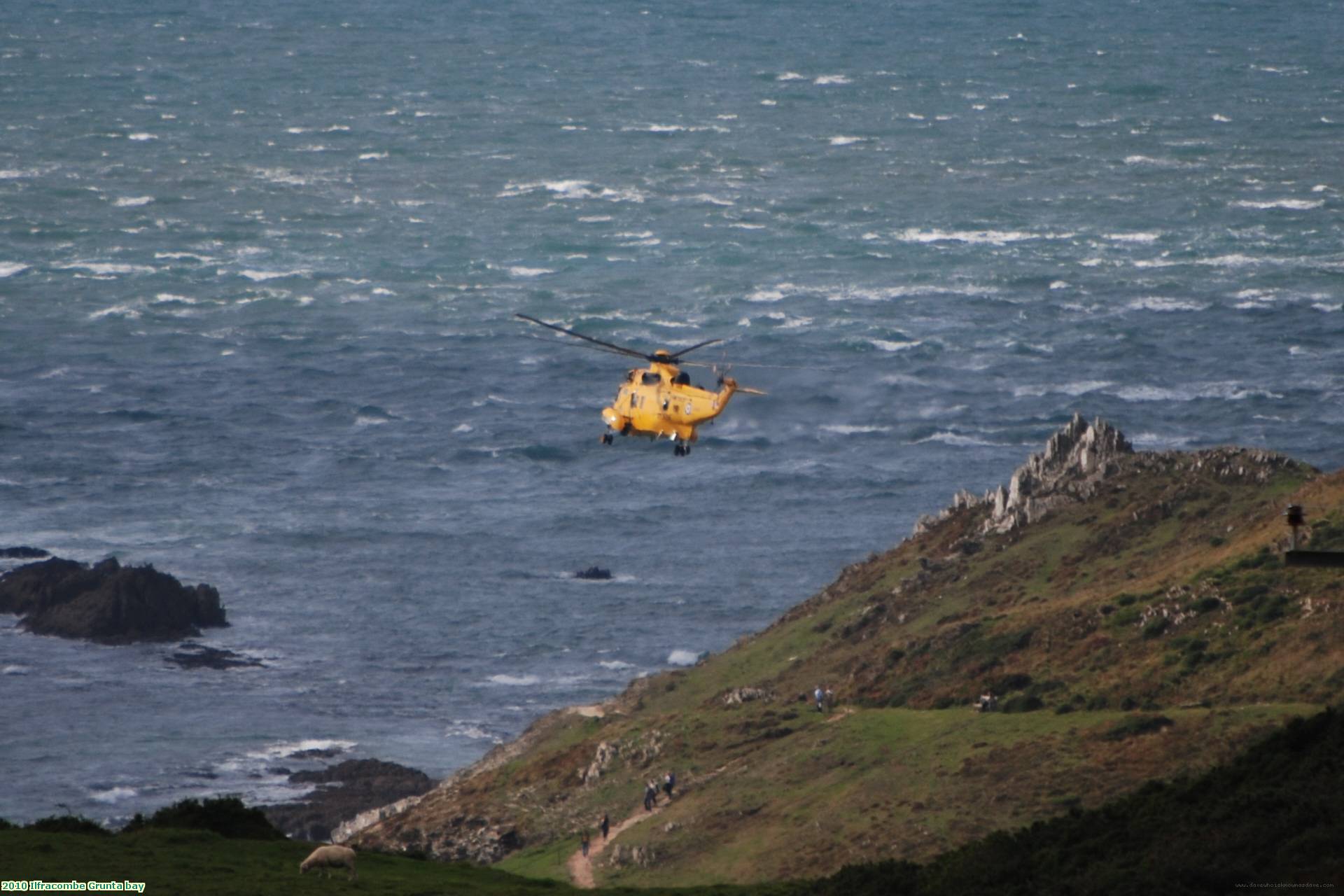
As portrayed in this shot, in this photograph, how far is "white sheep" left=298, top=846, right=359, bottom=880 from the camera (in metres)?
71.2

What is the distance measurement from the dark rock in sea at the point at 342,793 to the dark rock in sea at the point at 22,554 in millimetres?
40795

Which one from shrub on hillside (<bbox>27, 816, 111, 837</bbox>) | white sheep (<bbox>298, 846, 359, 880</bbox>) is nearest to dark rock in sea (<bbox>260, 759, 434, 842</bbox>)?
shrub on hillside (<bbox>27, 816, 111, 837</bbox>)

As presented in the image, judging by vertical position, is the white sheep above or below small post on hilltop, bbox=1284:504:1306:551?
below

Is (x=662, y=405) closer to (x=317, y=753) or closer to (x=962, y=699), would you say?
(x=962, y=699)

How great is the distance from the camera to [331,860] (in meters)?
71.4

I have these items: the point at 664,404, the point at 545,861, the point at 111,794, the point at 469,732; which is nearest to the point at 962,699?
the point at 664,404

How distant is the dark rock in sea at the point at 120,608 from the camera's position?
144125 mm

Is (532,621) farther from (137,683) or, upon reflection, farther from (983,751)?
(983,751)

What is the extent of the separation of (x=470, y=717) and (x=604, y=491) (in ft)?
153

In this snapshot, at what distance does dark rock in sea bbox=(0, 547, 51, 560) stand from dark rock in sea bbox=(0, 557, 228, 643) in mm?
7597
